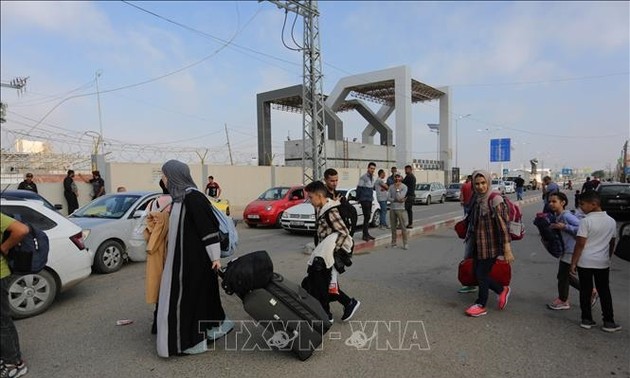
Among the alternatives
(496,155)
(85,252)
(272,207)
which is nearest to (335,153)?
(496,155)

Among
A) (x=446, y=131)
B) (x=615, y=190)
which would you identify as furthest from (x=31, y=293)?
(x=446, y=131)

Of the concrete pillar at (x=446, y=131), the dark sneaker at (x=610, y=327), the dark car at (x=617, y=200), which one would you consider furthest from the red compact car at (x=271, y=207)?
the concrete pillar at (x=446, y=131)

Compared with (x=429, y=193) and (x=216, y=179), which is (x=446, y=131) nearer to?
(x=429, y=193)

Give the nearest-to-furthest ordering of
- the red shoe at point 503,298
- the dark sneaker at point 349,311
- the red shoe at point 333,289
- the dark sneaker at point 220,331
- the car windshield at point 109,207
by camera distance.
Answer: the dark sneaker at point 220,331 < the red shoe at point 333,289 < the dark sneaker at point 349,311 < the red shoe at point 503,298 < the car windshield at point 109,207

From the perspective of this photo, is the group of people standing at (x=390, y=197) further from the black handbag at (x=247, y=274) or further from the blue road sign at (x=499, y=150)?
Answer: the blue road sign at (x=499, y=150)

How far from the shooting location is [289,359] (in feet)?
12.4

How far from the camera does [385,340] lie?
421 centimetres

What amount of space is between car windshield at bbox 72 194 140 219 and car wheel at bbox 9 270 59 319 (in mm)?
2747

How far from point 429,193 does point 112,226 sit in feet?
80.7

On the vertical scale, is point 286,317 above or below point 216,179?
below

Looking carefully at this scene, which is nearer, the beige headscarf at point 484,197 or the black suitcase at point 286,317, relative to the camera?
the black suitcase at point 286,317

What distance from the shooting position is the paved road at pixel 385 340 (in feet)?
11.7

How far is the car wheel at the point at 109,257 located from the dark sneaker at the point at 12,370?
12.3 feet

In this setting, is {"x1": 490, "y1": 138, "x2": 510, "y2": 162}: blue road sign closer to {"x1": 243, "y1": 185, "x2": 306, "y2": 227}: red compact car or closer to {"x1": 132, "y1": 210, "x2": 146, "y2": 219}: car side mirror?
{"x1": 243, "y1": 185, "x2": 306, "y2": 227}: red compact car
